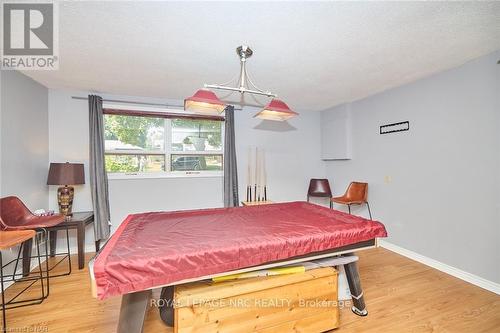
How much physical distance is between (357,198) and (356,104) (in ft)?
5.21

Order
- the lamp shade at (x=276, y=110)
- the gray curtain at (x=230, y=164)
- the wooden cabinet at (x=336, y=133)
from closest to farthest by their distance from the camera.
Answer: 1. the lamp shade at (x=276, y=110)
2. the gray curtain at (x=230, y=164)
3. the wooden cabinet at (x=336, y=133)

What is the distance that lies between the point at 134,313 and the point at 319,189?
3479 mm

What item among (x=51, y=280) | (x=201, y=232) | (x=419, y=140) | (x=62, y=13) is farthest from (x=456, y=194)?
(x=51, y=280)

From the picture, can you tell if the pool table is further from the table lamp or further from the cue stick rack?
the cue stick rack

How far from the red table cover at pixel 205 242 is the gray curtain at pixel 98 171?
→ 133cm

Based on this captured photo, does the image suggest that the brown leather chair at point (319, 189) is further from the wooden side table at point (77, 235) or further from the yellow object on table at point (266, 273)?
the wooden side table at point (77, 235)

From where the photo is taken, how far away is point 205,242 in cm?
145

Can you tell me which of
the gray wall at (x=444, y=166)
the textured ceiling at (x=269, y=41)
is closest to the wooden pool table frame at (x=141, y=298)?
the gray wall at (x=444, y=166)

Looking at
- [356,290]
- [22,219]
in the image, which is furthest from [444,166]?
[22,219]

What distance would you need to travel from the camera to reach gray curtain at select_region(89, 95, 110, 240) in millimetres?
3012

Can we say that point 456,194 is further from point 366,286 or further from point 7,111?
point 7,111

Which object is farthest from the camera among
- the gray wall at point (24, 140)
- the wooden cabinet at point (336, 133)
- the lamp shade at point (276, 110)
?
the wooden cabinet at point (336, 133)

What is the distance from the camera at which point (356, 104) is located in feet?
12.4
